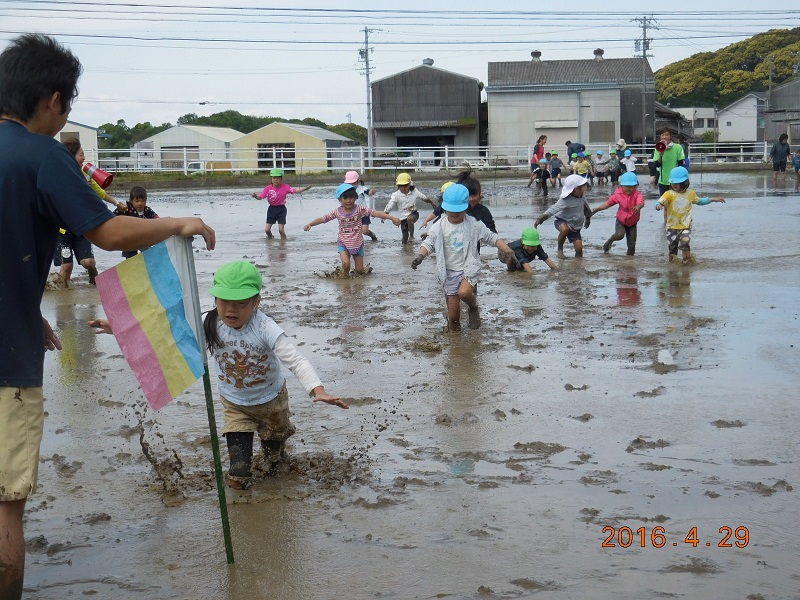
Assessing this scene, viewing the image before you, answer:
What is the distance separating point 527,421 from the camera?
233 inches

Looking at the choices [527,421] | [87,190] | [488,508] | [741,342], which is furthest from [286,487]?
[741,342]

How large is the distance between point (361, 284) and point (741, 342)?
5181 millimetres

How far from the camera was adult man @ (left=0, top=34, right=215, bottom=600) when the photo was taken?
3.19 meters

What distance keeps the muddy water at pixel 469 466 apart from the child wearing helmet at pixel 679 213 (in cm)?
267

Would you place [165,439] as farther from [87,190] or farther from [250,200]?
[250,200]

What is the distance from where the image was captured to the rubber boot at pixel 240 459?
4.88 m

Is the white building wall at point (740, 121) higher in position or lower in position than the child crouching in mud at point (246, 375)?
higher

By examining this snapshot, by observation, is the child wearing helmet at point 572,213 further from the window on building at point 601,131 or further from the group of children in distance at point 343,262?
the window on building at point 601,131

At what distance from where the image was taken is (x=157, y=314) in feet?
12.4

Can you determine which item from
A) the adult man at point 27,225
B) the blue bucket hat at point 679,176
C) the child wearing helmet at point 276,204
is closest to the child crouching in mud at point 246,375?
the adult man at point 27,225

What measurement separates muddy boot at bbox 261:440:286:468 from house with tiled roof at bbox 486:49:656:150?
54193mm

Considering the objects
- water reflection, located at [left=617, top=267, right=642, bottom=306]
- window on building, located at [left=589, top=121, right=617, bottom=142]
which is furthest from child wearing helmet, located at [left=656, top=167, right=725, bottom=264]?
window on building, located at [left=589, top=121, right=617, bottom=142]

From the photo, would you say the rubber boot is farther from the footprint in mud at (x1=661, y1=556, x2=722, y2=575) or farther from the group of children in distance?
the footprint in mud at (x1=661, y1=556, x2=722, y2=575)

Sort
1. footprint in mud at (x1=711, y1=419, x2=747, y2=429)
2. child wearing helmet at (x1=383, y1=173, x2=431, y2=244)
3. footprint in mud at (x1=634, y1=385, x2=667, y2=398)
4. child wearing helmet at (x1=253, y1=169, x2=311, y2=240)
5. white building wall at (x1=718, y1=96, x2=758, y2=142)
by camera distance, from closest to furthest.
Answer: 1. footprint in mud at (x1=711, y1=419, x2=747, y2=429)
2. footprint in mud at (x1=634, y1=385, x2=667, y2=398)
3. child wearing helmet at (x1=383, y1=173, x2=431, y2=244)
4. child wearing helmet at (x1=253, y1=169, x2=311, y2=240)
5. white building wall at (x1=718, y1=96, x2=758, y2=142)
